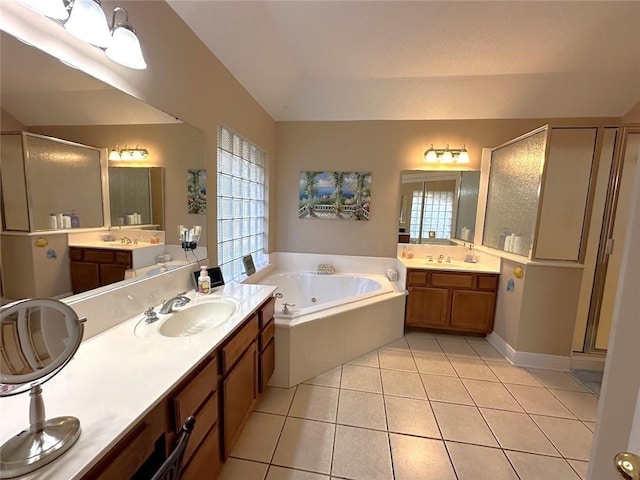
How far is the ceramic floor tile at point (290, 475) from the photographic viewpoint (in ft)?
4.77

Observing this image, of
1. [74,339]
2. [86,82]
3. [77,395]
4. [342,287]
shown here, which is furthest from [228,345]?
[342,287]

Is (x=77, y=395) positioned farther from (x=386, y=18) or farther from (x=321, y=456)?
(x=386, y=18)

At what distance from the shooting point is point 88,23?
100 cm

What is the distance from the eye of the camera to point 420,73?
2658mm

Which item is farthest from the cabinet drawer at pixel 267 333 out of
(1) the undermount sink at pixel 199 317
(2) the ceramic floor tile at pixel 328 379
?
(2) the ceramic floor tile at pixel 328 379

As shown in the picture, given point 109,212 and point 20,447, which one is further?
point 109,212

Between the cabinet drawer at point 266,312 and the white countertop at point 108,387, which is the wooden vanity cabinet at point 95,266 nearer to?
the white countertop at point 108,387

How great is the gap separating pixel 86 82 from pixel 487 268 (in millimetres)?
3503

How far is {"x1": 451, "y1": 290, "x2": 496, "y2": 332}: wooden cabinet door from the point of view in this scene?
117 inches

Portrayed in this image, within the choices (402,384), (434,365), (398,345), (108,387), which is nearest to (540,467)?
(402,384)

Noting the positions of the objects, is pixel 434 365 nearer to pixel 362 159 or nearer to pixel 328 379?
pixel 328 379

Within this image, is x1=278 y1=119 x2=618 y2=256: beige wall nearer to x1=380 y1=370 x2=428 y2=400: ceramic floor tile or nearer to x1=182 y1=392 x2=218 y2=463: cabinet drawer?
x1=380 y1=370 x2=428 y2=400: ceramic floor tile

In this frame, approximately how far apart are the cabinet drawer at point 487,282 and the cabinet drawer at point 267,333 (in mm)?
2206

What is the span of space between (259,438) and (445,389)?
1.45 metres
